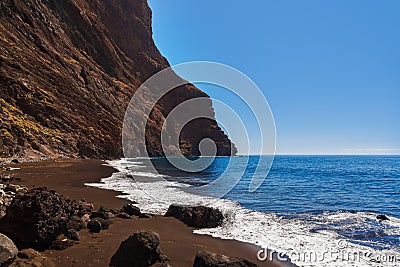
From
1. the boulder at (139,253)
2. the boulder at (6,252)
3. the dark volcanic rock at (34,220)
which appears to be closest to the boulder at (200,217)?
the boulder at (139,253)

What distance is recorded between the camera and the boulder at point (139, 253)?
6566 mm

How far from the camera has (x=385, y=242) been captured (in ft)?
32.3

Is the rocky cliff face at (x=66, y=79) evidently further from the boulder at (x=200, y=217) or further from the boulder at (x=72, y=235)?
the boulder at (x=72, y=235)

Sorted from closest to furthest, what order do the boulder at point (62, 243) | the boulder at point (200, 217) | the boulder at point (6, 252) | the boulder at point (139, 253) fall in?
the boulder at point (6, 252)
the boulder at point (139, 253)
the boulder at point (62, 243)
the boulder at point (200, 217)

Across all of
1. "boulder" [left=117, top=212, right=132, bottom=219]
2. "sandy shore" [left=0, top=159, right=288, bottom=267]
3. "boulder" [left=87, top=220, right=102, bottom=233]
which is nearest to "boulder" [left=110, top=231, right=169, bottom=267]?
"sandy shore" [left=0, top=159, right=288, bottom=267]

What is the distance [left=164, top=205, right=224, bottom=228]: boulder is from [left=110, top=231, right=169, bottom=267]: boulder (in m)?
4.20

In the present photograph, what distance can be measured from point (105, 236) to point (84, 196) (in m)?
7.57

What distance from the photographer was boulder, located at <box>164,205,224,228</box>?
11.0 m

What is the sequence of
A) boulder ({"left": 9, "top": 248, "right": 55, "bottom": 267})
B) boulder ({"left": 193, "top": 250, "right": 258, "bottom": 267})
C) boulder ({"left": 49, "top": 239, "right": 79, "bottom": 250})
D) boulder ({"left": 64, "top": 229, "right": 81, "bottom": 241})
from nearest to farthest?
1. boulder ({"left": 9, "top": 248, "right": 55, "bottom": 267})
2. boulder ({"left": 193, "top": 250, "right": 258, "bottom": 267})
3. boulder ({"left": 49, "top": 239, "right": 79, "bottom": 250})
4. boulder ({"left": 64, "top": 229, "right": 81, "bottom": 241})

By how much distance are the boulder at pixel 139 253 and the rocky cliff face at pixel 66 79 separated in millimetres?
31697

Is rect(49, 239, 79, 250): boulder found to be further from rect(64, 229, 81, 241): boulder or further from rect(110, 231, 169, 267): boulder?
rect(110, 231, 169, 267): boulder

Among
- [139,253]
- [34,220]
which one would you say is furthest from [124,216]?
[139,253]

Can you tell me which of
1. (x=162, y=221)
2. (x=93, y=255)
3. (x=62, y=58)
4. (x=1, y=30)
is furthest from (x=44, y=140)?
(x=93, y=255)

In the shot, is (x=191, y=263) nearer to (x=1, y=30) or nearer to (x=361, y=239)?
Answer: (x=361, y=239)
